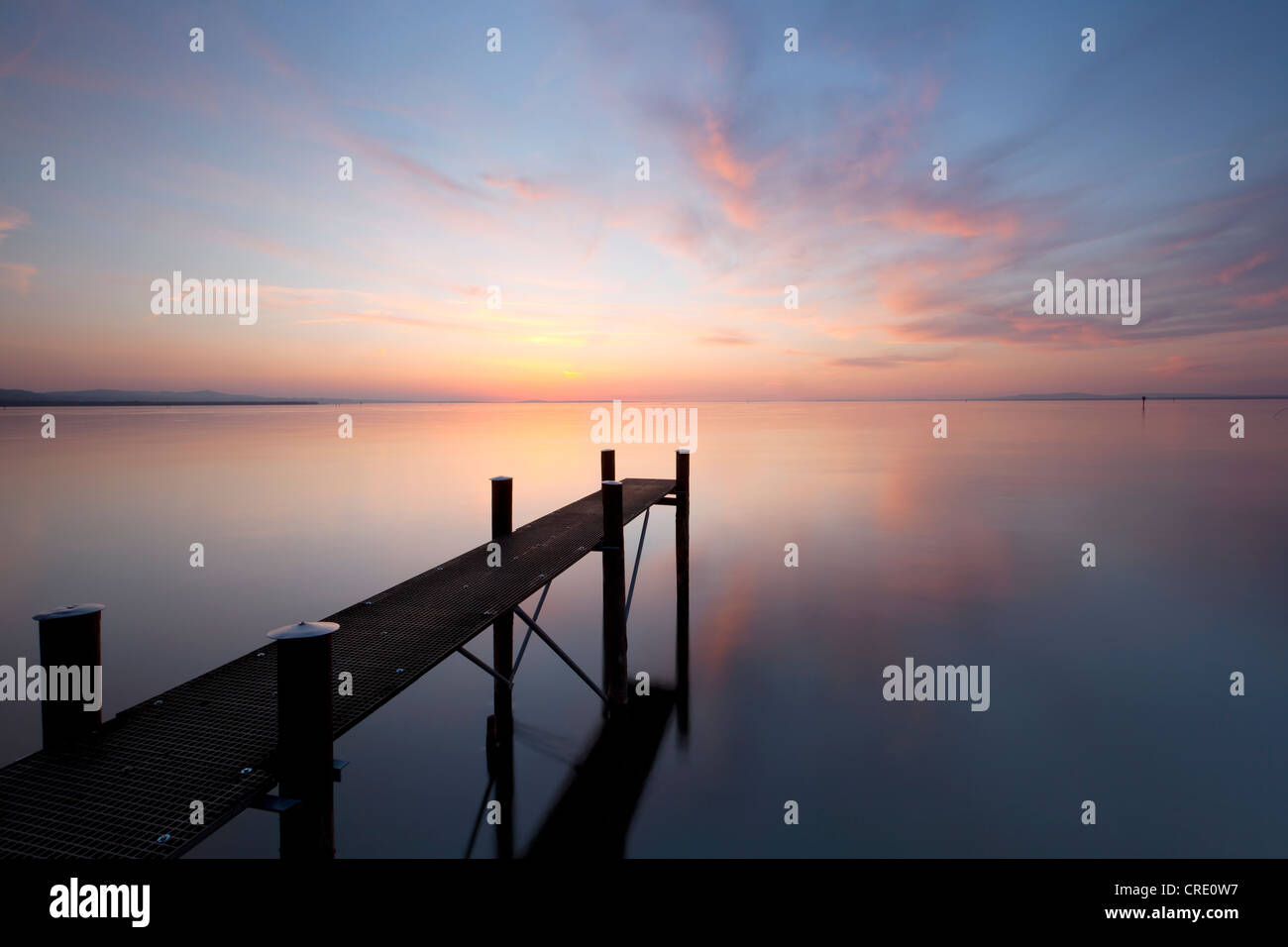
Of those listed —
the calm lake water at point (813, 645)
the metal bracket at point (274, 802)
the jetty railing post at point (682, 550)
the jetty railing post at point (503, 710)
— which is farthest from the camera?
the jetty railing post at point (682, 550)

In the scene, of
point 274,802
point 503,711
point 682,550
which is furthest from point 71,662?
point 682,550

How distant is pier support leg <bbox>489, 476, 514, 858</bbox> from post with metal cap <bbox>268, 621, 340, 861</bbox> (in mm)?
4282

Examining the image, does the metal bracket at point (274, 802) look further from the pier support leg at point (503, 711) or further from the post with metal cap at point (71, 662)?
the pier support leg at point (503, 711)

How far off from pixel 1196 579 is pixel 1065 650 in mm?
8527

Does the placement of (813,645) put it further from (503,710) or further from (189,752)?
(189,752)

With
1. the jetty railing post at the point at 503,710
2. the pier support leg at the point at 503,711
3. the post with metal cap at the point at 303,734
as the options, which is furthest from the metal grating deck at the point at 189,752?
the pier support leg at the point at 503,711

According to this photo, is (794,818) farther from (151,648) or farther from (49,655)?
(151,648)

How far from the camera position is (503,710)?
9.99 metres

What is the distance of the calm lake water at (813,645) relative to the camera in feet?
26.7

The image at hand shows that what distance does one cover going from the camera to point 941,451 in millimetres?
53969

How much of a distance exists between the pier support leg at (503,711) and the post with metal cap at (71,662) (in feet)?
14.5

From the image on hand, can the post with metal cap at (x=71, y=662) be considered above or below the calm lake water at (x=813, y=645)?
above

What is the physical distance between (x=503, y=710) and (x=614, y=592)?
2.55 m
